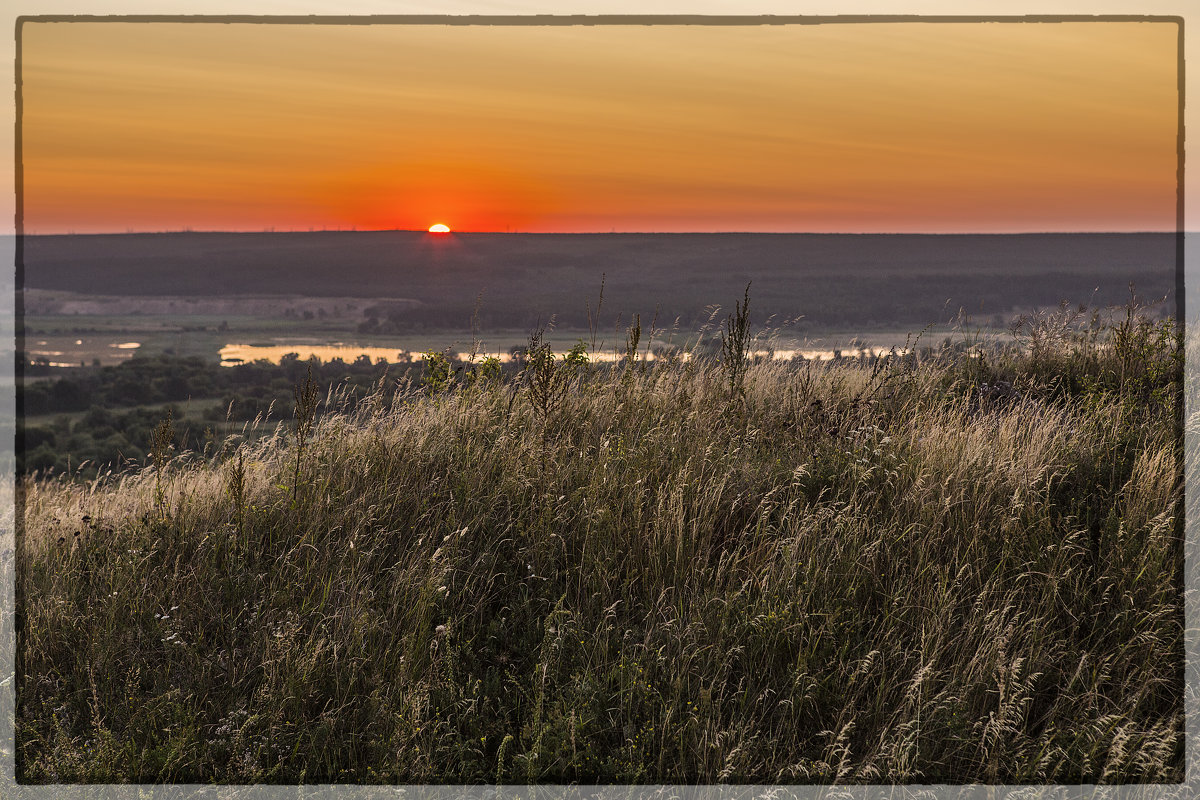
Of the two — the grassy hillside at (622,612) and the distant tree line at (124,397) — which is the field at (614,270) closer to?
the distant tree line at (124,397)

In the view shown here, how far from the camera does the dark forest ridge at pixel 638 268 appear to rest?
33.0 m

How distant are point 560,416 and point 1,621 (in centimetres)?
342

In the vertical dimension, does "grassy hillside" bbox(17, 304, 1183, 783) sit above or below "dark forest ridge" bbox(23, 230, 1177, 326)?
below

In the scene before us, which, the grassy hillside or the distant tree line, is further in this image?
the distant tree line

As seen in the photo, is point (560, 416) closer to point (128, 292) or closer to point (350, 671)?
point (350, 671)

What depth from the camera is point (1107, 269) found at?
5403 cm

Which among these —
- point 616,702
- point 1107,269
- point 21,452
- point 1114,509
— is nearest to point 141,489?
point 21,452

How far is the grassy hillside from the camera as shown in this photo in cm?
297

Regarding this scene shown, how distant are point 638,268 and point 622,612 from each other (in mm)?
40953

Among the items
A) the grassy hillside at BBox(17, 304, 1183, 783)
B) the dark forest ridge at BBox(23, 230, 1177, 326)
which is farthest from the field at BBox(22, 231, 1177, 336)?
the grassy hillside at BBox(17, 304, 1183, 783)

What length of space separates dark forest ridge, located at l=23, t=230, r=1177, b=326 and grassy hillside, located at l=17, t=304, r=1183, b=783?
20786 mm

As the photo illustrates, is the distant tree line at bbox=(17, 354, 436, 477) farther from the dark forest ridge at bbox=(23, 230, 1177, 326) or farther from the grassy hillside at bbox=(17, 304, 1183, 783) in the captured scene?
the grassy hillside at bbox=(17, 304, 1183, 783)

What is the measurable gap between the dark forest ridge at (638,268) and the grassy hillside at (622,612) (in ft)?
68.2

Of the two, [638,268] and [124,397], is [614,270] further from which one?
[124,397]
